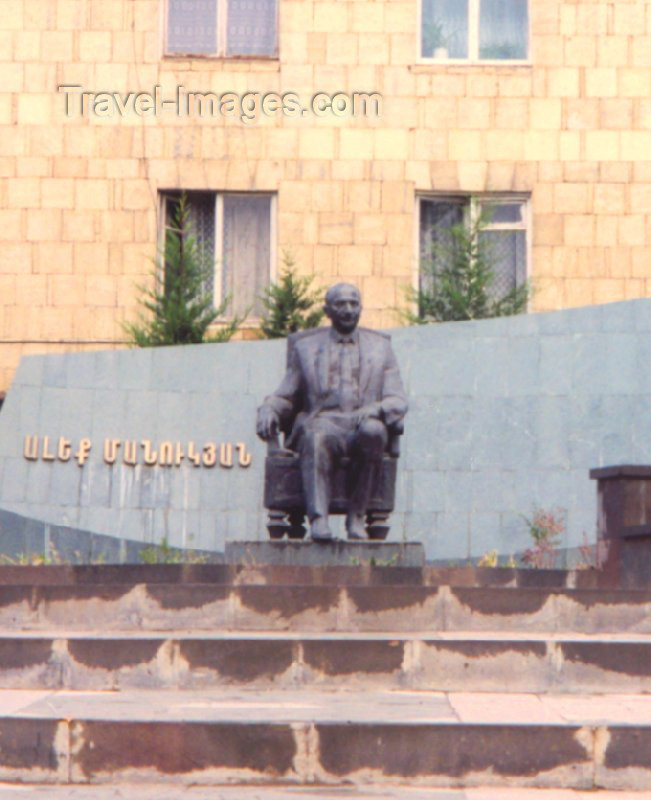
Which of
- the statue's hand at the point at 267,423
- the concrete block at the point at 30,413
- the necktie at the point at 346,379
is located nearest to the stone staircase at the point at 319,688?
the statue's hand at the point at 267,423

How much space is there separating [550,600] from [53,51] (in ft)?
39.6

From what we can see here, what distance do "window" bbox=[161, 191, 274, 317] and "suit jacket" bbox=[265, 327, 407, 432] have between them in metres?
7.15

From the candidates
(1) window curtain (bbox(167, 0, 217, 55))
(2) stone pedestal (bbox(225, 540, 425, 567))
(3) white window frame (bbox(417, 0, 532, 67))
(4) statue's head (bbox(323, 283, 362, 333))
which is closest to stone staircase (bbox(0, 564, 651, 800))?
(2) stone pedestal (bbox(225, 540, 425, 567))

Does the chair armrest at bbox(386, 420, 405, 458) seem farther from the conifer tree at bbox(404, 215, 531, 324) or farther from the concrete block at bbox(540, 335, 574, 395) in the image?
the conifer tree at bbox(404, 215, 531, 324)

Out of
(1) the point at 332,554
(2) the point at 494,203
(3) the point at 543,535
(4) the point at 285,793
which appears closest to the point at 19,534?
(3) the point at 543,535

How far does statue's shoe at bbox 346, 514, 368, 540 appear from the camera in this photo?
13.5 metres

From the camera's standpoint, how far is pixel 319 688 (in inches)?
360

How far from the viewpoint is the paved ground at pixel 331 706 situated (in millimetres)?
8000

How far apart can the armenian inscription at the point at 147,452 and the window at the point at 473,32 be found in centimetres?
589

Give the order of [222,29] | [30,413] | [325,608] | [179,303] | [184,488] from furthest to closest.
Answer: [222,29] → [179,303] → [30,413] → [184,488] → [325,608]

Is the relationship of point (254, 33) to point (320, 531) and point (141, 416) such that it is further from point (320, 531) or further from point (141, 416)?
point (320, 531)

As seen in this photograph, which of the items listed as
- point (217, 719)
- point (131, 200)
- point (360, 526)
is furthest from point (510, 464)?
point (217, 719)

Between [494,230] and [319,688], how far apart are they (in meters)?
12.3

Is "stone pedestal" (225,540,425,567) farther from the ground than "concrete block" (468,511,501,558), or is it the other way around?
"concrete block" (468,511,501,558)
